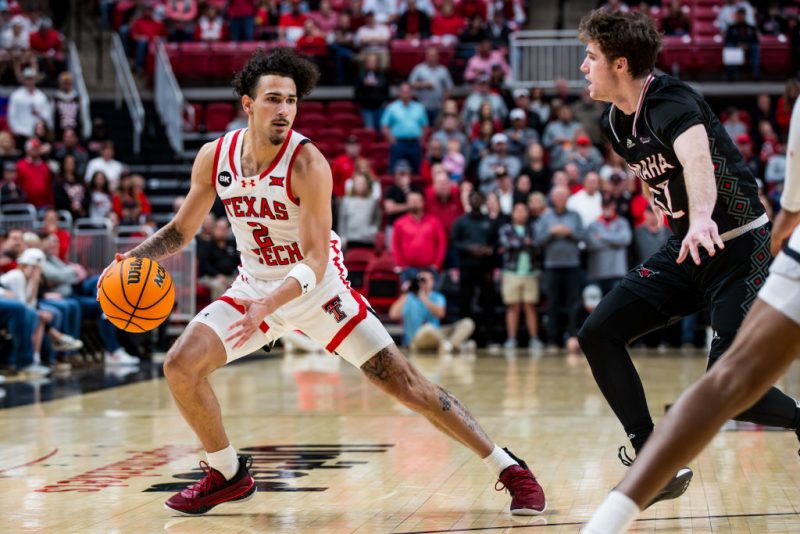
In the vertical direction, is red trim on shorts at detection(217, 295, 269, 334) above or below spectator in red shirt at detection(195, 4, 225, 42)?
below

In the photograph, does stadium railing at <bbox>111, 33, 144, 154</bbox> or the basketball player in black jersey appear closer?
the basketball player in black jersey

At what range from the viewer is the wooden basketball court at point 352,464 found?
16.1 ft

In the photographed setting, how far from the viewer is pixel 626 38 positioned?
192 inches

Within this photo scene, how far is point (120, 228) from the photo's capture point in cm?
1466

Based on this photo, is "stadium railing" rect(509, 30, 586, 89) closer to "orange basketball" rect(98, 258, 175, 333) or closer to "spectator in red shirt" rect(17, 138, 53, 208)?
"spectator in red shirt" rect(17, 138, 53, 208)

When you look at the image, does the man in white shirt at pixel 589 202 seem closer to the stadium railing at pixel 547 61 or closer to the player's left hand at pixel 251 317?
the stadium railing at pixel 547 61

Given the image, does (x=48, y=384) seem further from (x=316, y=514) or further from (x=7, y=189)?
(x=316, y=514)

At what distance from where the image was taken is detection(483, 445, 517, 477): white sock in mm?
5184

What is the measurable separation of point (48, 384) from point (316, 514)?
22.0 feet

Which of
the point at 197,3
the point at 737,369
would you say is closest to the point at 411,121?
the point at 197,3

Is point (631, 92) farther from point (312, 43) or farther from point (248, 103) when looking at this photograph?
point (312, 43)

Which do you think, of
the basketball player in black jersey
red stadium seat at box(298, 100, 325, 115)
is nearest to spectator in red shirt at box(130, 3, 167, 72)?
red stadium seat at box(298, 100, 325, 115)

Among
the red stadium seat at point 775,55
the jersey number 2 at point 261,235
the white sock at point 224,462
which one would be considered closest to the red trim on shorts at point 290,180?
the jersey number 2 at point 261,235

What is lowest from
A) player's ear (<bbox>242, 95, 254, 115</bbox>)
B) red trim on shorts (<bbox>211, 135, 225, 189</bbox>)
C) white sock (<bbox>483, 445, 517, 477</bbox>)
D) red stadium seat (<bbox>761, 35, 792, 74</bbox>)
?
white sock (<bbox>483, 445, 517, 477</bbox>)
